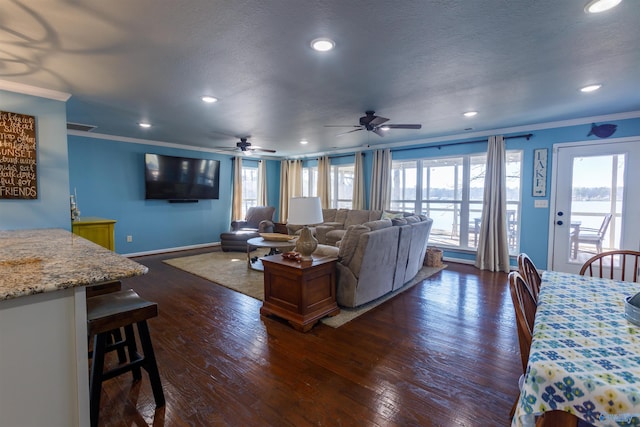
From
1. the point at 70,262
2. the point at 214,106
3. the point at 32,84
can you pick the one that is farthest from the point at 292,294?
the point at 32,84

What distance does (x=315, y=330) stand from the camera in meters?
2.89

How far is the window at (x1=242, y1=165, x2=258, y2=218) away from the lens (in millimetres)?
8078

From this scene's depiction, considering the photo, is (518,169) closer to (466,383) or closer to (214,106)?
(466,383)

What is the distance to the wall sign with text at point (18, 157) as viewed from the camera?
285cm

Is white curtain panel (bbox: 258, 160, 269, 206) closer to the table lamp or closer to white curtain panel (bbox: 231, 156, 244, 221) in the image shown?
white curtain panel (bbox: 231, 156, 244, 221)

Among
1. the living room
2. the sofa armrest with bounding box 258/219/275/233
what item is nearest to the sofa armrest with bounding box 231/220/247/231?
the sofa armrest with bounding box 258/219/275/233

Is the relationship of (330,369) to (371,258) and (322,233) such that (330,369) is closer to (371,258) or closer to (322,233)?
(371,258)

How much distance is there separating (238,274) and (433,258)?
345 centimetres

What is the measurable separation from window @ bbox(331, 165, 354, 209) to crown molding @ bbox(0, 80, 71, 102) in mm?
5578

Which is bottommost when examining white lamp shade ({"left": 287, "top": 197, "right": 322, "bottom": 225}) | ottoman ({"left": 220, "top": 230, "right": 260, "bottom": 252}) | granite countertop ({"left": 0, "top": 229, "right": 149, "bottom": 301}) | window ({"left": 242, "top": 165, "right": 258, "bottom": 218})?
ottoman ({"left": 220, "top": 230, "right": 260, "bottom": 252})

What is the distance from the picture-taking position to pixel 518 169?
506cm

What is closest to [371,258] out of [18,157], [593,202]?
[593,202]

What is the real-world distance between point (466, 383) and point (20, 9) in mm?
3700

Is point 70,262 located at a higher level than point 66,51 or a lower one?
lower
